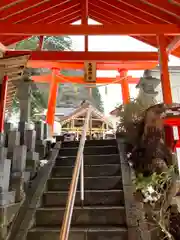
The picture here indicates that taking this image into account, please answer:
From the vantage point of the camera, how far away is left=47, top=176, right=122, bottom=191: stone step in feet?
11.4

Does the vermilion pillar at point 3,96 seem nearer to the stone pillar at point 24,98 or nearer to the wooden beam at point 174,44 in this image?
the stone pillar at point 24,98

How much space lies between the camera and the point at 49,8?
766 cm

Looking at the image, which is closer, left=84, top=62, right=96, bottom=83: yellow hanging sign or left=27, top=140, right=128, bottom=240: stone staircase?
left=27, top=140, right=128, bottom=240: stone staircase

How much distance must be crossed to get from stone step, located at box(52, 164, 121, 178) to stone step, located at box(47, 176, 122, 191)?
0.73ft

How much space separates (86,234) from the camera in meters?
2.66

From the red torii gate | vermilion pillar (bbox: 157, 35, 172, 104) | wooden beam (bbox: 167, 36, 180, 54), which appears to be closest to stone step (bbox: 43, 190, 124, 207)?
the red torii gate

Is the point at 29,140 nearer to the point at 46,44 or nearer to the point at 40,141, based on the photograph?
the point at 40,141

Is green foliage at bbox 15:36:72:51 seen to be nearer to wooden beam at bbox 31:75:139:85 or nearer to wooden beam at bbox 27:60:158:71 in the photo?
wooden beam at bbox 31:75:139:85

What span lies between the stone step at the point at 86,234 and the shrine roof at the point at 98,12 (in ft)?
17.1

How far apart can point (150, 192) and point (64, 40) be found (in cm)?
1327

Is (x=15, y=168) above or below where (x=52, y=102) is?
below

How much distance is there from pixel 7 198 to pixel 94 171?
4.90 ft

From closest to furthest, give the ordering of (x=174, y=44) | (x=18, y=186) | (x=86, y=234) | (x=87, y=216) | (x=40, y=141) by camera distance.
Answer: (x=86, y=234) < (x=87, y=216) < (x=18, y=186) < (x=40, y=141) < (x=174, y=44)

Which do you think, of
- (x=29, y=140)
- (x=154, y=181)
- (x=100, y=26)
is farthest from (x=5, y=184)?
(x=100, y=26)
